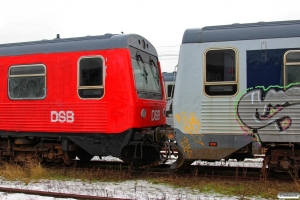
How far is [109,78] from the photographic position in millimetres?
7980

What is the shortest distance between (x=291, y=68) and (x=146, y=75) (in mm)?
3614

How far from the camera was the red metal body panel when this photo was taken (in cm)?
787

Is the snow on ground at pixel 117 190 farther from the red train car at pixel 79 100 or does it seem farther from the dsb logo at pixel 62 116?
the dsb logo at pixel 62 116

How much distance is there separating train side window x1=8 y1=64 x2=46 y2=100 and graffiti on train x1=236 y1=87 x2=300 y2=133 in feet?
15.7

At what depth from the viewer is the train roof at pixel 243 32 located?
690 cm

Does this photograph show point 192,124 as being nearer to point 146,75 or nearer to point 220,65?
point 220,65

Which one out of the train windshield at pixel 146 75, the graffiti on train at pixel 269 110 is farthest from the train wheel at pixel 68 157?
the graffiti on train at pixel 269 110

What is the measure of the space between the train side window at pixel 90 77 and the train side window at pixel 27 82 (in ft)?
3.47

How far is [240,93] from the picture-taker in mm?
7004

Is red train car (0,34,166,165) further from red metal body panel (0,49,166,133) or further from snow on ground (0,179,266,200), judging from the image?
snow on ground (0,179,266,200)

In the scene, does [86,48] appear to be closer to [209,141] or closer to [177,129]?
[177,129]

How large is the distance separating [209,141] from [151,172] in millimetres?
1717

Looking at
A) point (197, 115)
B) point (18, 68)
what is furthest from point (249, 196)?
point (18, 68)

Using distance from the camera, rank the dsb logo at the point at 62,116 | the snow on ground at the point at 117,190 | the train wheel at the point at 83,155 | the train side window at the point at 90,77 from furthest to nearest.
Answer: the train wheel at the point at 83,155, the dsb logo at the point at 62,116, the train side window at the point at 90,77, the snow on ground at the point at 117,190
